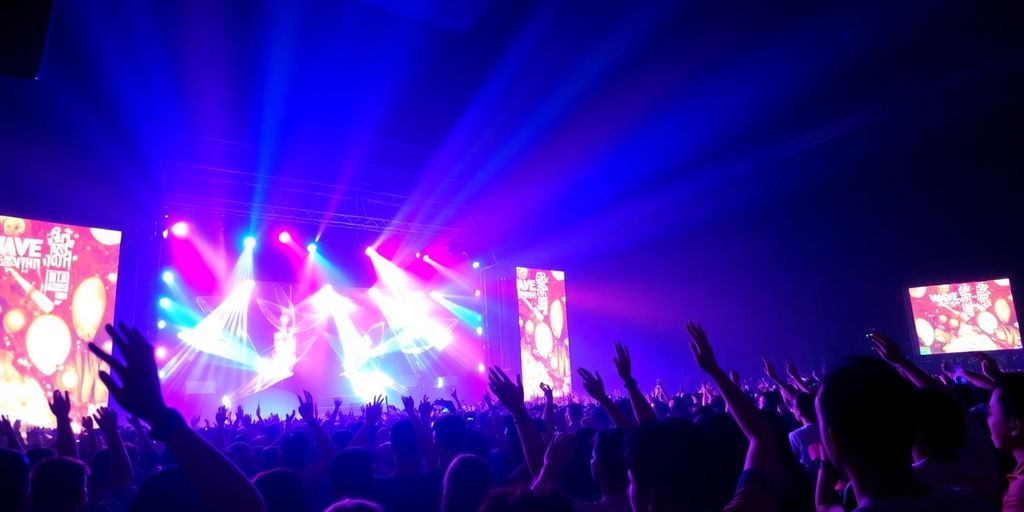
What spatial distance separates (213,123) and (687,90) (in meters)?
8.87

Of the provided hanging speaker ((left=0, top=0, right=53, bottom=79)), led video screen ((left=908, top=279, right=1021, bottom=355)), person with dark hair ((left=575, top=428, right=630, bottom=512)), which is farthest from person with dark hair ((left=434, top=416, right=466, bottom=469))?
led video screen ((left=908, top=279, right=1021, bottom=355))

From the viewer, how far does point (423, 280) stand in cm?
1684

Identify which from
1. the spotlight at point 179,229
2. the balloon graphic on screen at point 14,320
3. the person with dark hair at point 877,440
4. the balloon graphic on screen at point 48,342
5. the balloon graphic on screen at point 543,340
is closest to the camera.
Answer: the person with dark hair at point 877,440

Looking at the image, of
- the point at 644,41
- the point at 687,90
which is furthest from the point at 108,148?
the point at 687,90

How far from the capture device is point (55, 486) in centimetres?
229

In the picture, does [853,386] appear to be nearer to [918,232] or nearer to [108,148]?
[108,148]

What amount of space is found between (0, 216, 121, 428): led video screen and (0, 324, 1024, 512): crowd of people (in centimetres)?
741

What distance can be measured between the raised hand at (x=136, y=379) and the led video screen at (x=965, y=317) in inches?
607

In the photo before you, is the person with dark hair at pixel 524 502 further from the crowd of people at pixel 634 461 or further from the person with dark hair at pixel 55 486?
the person with dark hair at pixel 55 486

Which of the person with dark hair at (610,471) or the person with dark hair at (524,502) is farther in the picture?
the person with dark hair at (610,471)

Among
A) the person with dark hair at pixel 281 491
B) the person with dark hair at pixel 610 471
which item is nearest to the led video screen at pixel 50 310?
the person with dark hair at pixel 281 491

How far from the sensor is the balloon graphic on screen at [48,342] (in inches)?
379

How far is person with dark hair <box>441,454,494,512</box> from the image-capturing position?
2346 mm

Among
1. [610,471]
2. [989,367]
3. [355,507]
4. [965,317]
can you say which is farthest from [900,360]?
[965,317]
